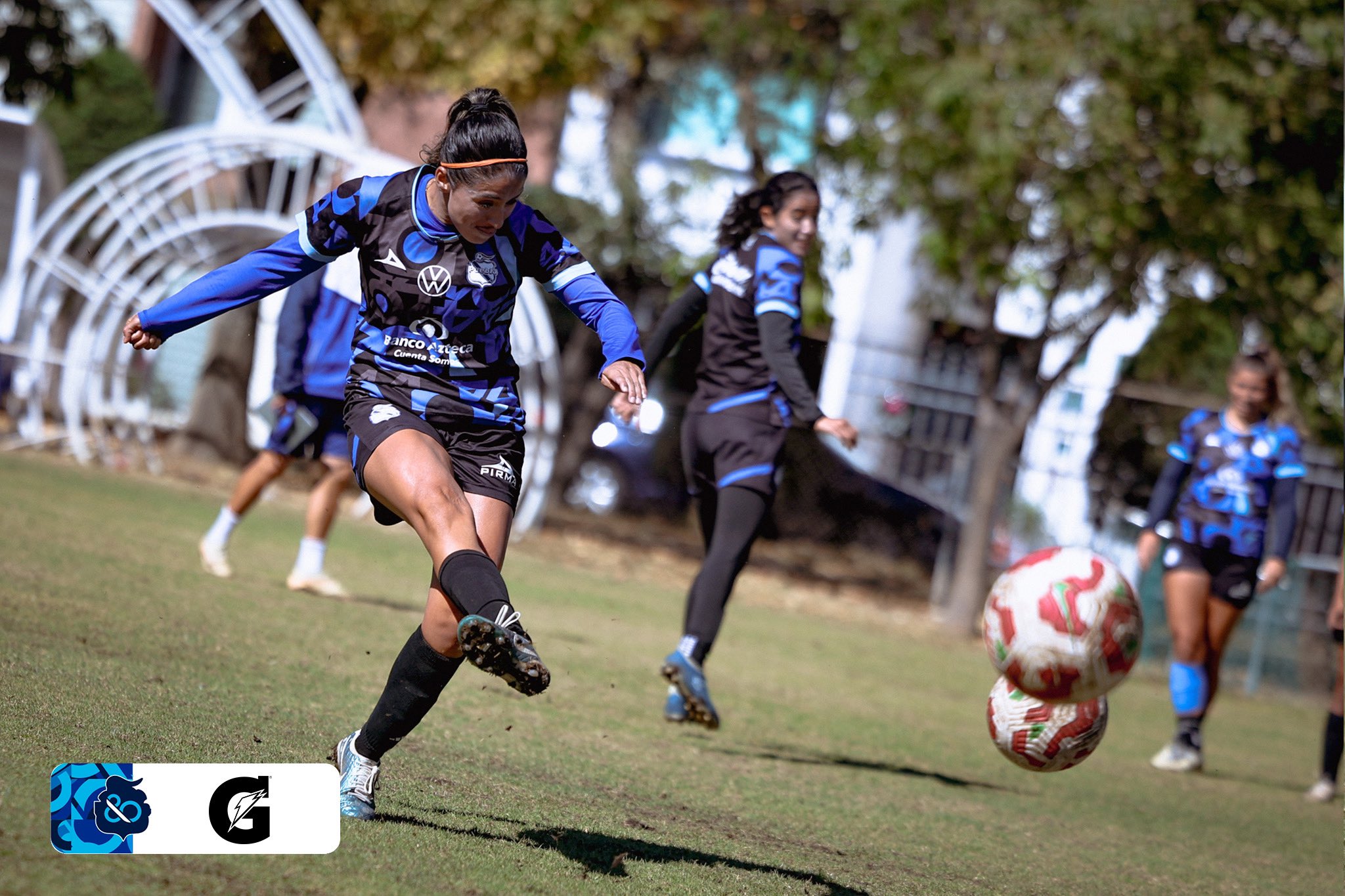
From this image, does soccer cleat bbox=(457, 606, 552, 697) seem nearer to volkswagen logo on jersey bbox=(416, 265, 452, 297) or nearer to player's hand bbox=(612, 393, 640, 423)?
volkswagen logo on jersey bbox=(416, 265, 452, 297)

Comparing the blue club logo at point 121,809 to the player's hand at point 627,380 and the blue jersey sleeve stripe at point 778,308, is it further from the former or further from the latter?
the blue jersey sleeve stripe at point 778,308

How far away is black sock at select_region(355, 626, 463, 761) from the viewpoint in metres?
3.82

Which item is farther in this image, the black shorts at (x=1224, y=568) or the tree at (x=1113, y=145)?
the tree at (x=1113, y=145)

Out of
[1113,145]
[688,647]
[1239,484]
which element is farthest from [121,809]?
[1113,145]

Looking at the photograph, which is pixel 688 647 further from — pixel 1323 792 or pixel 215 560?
pixel 1323 792

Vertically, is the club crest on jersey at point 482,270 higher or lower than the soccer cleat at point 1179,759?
higher

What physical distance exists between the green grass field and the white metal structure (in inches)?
137

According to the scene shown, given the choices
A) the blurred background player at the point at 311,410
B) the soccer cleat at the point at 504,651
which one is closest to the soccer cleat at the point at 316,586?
the blurred background player at the point at 311,410

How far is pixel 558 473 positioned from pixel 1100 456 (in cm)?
684

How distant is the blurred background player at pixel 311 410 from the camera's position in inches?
312

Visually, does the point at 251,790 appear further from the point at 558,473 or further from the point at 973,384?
the point at 558,473

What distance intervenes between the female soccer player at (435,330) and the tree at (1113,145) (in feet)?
31.2

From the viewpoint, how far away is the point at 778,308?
6324 millimetres

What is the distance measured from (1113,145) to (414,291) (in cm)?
1012
